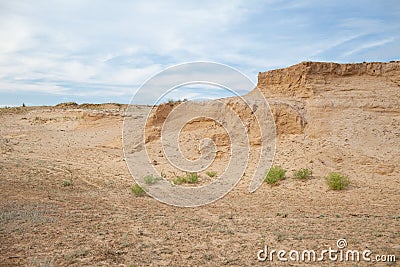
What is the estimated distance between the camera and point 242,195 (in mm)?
9227

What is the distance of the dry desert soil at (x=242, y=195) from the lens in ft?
17.2

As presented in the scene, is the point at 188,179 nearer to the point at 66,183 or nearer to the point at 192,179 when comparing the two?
the point at 192,179

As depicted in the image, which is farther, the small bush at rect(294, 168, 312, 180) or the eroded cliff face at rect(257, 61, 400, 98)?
the eroded cliff face at rect(257, 61, 400, 98)

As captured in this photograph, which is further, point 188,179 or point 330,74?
point 330,74

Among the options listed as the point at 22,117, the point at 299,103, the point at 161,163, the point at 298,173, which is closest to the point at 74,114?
the point at 22,117

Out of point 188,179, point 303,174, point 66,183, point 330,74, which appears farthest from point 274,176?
point 66,183

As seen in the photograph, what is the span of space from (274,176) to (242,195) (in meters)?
1.34

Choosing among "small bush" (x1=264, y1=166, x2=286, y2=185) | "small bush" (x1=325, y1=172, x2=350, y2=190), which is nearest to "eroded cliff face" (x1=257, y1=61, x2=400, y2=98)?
"small bush" (x1=264, y1=166, x2=286, y2=185)

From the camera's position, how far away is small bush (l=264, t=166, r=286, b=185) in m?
10.1

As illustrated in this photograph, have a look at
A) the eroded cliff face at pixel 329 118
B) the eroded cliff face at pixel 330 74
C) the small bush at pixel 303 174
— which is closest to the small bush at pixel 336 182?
the small bush at pixel 303 174

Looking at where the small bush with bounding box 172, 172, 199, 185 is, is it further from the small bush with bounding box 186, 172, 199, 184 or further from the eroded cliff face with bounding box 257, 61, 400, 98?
the eroded cliff face with bounding box 257, 61, 400, 98

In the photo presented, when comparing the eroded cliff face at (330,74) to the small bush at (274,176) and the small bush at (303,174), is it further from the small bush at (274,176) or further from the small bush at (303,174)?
the small bush at (274,176)

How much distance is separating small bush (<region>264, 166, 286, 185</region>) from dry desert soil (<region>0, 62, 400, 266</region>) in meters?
0.20

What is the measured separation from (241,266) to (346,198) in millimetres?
4761
